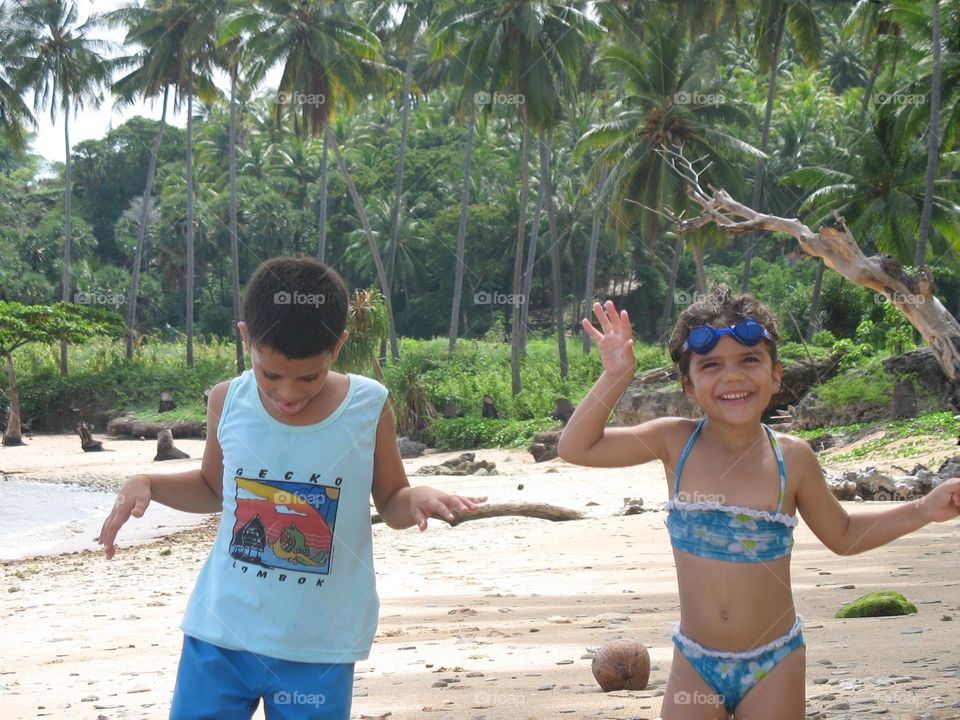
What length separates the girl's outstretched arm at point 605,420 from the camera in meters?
3.17

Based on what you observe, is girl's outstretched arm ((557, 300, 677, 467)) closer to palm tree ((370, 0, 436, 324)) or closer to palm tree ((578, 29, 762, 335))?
palm tree ((578, 29, 762, 335))

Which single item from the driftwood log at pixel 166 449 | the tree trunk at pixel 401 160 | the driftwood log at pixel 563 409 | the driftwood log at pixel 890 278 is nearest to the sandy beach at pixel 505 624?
the driftwood log at pixel 890 278

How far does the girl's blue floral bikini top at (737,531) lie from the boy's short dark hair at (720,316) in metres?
0.42

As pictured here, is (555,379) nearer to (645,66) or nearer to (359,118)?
(645,66)

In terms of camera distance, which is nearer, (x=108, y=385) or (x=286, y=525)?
(x=286, y=525)

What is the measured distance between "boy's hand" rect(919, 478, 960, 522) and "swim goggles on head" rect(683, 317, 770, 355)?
613mm

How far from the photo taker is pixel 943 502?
10.2 feet

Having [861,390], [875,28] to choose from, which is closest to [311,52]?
[875,28]

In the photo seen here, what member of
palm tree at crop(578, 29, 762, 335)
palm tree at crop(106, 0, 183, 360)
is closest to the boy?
palm tree at crop(578, 29, 762, 335)

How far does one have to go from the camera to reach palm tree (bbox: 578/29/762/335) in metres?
30.7

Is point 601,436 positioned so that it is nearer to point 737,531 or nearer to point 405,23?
point 737,531

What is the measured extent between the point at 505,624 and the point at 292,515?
12.9 ft

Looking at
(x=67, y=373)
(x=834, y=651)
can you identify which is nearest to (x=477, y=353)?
(x=67, y=373)

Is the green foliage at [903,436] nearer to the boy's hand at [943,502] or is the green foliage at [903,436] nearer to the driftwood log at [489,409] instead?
the boy's hand at [943,502]
